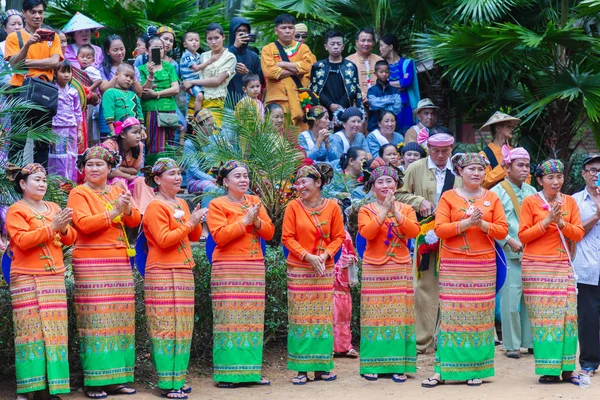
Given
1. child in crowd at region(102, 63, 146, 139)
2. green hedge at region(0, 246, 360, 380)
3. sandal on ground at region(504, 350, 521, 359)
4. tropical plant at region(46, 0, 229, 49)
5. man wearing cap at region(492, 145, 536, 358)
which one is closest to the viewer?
green hedge at region(0, 246, 360, 380)

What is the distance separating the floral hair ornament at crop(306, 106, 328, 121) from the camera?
37.7 feet

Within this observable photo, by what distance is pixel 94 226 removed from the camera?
7.28 metres

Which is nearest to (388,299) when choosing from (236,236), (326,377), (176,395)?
(326,377)

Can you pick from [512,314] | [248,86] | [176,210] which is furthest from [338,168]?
[176,210]

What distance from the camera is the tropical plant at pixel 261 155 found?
30.9 ft

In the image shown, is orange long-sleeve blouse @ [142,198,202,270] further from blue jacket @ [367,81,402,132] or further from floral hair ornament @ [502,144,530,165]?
blue jacket @ [367,81,402,132]

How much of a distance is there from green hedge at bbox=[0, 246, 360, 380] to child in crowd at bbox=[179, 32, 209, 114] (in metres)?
2.89

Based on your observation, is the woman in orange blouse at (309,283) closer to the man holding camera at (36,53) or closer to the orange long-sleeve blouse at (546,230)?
the orange long-sleeve blouse at (546,230)

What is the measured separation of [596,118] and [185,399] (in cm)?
614

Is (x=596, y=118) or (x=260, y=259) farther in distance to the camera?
(x=596, y=118)

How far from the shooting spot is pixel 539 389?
7.86 meters

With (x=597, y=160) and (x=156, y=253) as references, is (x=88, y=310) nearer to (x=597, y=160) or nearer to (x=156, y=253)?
(x=156, y=253)

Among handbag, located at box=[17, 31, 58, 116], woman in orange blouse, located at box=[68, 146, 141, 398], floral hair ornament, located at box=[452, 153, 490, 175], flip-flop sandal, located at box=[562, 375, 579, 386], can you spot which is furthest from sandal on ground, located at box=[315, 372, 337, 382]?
handbag, located at box=[17, 31, 58, 116]

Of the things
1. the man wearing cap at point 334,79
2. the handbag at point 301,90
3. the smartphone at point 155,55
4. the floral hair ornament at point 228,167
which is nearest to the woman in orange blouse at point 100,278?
the floral hair ornament at point 228,167
